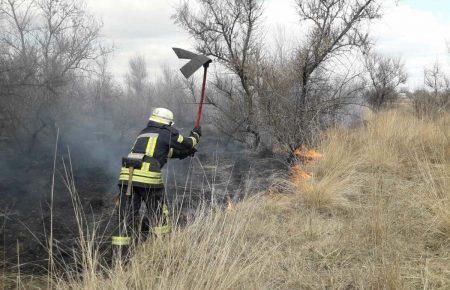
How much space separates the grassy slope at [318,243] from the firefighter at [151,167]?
96 centimetres

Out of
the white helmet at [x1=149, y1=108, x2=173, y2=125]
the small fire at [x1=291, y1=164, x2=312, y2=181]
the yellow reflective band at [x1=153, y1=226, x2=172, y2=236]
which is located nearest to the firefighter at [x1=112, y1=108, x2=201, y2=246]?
the white helmet at [x1=149, y1=108, x2=173, y2=125]

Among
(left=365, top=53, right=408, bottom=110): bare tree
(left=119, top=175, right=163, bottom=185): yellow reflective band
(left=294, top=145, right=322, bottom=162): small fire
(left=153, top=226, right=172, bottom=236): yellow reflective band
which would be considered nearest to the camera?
(left=153, top=226, right=172, bottom=236): yellow reflective band

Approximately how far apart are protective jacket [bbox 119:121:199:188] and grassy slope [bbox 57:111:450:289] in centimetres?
96

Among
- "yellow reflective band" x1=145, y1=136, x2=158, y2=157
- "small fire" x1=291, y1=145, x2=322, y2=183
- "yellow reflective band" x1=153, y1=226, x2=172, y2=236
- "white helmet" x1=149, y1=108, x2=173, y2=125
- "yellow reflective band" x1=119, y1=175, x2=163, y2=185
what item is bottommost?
"yellow reflective band" x1=153, y1=226, x2=172, y2=236

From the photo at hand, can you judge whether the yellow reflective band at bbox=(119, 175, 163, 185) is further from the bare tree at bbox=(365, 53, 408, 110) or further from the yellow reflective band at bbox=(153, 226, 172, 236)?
the bare tree at bbox=(365, 53, 408, 110)

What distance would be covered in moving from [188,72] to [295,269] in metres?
2.66

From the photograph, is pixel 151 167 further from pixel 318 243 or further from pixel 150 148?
pixel 318 243

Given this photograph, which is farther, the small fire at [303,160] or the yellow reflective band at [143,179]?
the small fire at [303,160]

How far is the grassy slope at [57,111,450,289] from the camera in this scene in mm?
2709

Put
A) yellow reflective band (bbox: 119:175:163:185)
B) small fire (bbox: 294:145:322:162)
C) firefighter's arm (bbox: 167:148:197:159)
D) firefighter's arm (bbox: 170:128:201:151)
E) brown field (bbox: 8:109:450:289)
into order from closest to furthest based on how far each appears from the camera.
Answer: brown field (bbox: 8:109:450:289) → yellow reflective band (bbox: 119:175:163:185) → firefighter's arm (bbox: 170:128:201:151) → firefighter's arm (bbox: 167:148:197:159) → small fire (bbox: 294:145:322:162)

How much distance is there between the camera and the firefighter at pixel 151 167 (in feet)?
15.6

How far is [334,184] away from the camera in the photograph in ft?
18.3

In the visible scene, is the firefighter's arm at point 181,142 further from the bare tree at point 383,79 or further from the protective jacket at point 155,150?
the bare tree at point 383,79

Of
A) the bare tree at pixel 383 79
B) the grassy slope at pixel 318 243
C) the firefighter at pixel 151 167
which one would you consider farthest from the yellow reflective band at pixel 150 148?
the bare tree at pixel 383 79
